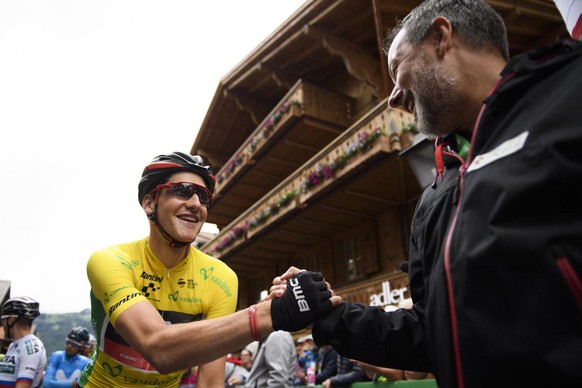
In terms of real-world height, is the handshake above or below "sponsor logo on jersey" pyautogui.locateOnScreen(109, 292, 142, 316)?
below

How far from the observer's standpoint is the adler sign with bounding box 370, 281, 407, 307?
42.6 feet

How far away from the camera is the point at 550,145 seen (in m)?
1.32

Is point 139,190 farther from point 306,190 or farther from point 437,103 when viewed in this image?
point 306,190

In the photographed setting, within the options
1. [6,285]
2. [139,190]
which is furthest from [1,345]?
[6,285]

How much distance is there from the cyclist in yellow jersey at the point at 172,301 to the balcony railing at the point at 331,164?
10228 millimetres

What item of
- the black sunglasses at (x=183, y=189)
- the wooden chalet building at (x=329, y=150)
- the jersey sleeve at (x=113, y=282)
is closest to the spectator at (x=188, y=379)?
the jersey sleeve at (x=113, y=282)

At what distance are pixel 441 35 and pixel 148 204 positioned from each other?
239 centimetres

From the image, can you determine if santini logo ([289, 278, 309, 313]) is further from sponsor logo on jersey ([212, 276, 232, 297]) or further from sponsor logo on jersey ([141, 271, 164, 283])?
sponsor logo on jersey ([141, 271, 164, 283])

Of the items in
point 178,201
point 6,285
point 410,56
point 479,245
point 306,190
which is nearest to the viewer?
point 479,245

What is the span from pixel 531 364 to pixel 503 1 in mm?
14734

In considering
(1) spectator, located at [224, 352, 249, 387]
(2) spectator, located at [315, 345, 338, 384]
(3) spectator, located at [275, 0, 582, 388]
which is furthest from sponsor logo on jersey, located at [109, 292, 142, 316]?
(2) spectator, located at [315, 345, 338, 384]

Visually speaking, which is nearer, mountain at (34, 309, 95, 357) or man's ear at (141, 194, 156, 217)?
man's ear at (141, 194, 156, 217)

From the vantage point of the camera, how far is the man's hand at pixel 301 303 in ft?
7.34

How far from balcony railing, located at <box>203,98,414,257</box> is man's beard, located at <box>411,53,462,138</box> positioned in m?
11.1
